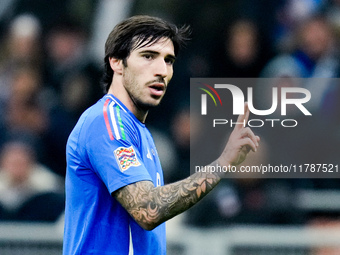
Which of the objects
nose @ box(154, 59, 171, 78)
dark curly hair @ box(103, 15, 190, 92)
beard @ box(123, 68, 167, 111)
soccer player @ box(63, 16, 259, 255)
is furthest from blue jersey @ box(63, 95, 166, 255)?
dark curly hair @ box(103, 15, 190, 92)

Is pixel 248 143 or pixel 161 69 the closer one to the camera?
pixel 248 143

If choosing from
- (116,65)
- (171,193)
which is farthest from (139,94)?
(171,193)

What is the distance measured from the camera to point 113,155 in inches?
123

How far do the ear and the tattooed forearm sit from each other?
31.6 inches

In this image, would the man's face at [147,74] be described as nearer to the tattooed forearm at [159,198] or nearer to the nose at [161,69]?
the nose at [161,69]

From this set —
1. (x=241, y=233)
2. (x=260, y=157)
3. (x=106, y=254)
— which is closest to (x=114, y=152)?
(x=106, y=254)

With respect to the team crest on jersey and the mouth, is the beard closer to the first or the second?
the mouth

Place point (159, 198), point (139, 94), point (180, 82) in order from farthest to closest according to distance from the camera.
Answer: point (180, 82) → point (139, 94) → point (159, 198)

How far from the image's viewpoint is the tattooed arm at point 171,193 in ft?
9.94

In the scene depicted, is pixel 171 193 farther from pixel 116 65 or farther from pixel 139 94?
pixel 116 65

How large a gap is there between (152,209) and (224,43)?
4.67m

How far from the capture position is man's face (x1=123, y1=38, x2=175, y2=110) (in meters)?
3.50

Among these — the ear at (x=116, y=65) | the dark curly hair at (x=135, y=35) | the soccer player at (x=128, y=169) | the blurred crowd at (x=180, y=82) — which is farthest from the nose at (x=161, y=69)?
the blurred crowd at (x=180, y=82)

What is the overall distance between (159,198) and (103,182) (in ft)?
1.09
